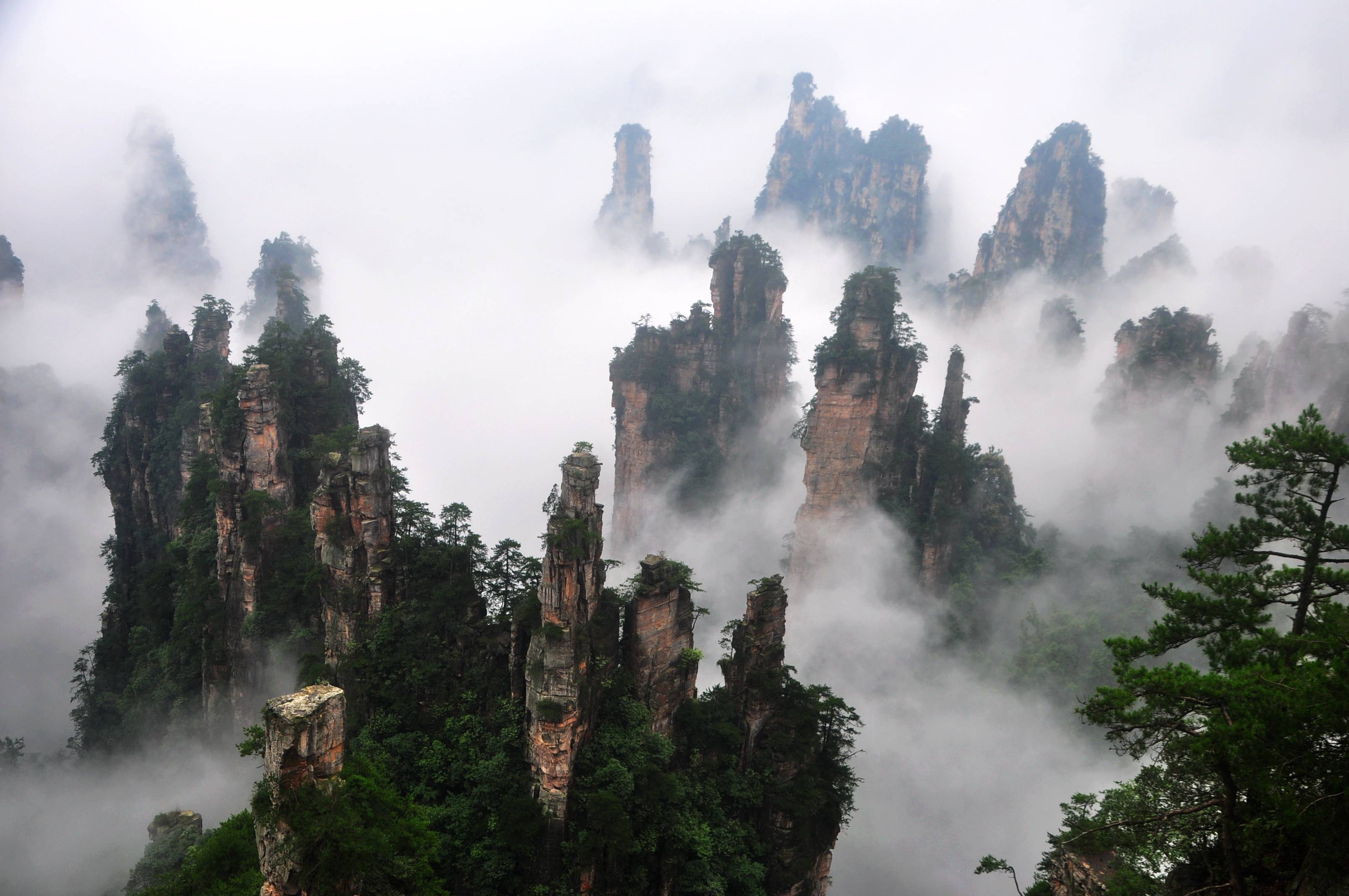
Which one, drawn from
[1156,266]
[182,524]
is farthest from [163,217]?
[1156,266]

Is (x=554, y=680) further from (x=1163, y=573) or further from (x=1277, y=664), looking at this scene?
(x=1163, y=573)

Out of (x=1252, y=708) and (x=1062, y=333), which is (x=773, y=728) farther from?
(x=1062, y=333)

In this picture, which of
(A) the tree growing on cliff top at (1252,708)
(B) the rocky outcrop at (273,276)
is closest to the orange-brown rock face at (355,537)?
(A) the tree growing on cliff top at (1252,708)

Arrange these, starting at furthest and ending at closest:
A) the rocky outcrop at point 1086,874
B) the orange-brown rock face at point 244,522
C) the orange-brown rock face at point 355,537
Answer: the orange-brown rock face at point 244,522, the orange-brown rock face at point 355,537, the rocky outcrop at point 1086,874

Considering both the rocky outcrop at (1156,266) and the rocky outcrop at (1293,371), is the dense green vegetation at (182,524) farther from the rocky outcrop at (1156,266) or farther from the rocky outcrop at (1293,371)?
the rocky outcrop at (1156,266)

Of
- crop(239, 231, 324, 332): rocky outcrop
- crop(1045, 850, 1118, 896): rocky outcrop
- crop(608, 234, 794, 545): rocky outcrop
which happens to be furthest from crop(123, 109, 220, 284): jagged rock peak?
crop(1045, 850, 1118, 896): rocky outcrop
